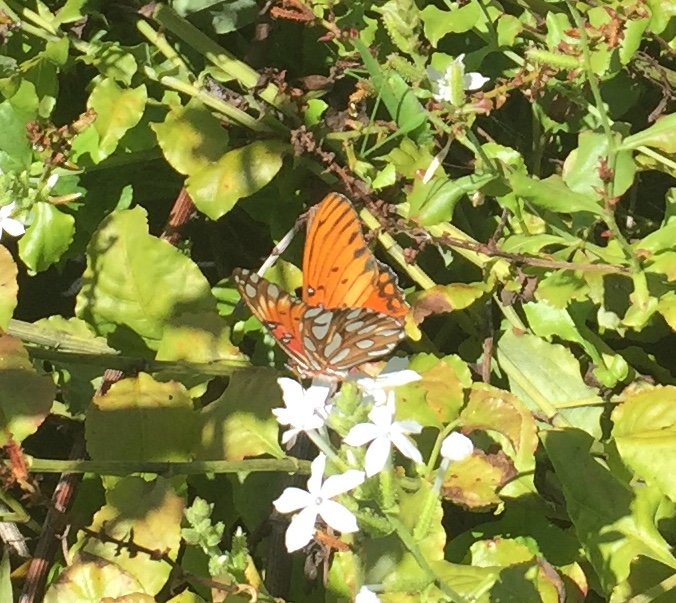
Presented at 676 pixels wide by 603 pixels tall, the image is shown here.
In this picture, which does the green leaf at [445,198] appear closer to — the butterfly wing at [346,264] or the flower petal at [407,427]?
the butterfly wing at [346,264]

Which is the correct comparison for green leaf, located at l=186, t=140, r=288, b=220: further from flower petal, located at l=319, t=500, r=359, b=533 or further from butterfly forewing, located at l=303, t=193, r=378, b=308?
flower petal, located at l=319, t=500, r=359, b=533

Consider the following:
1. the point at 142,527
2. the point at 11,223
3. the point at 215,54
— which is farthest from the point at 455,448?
the point at 215,54

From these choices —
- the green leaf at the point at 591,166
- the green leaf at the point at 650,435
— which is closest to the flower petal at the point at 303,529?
the green leaf at the point at 650,435

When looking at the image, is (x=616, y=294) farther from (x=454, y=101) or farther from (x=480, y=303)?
(x=454, y=101)

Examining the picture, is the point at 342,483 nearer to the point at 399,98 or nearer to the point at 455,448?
the point at 455,448

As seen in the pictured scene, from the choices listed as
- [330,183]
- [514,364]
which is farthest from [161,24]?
[514,364]
